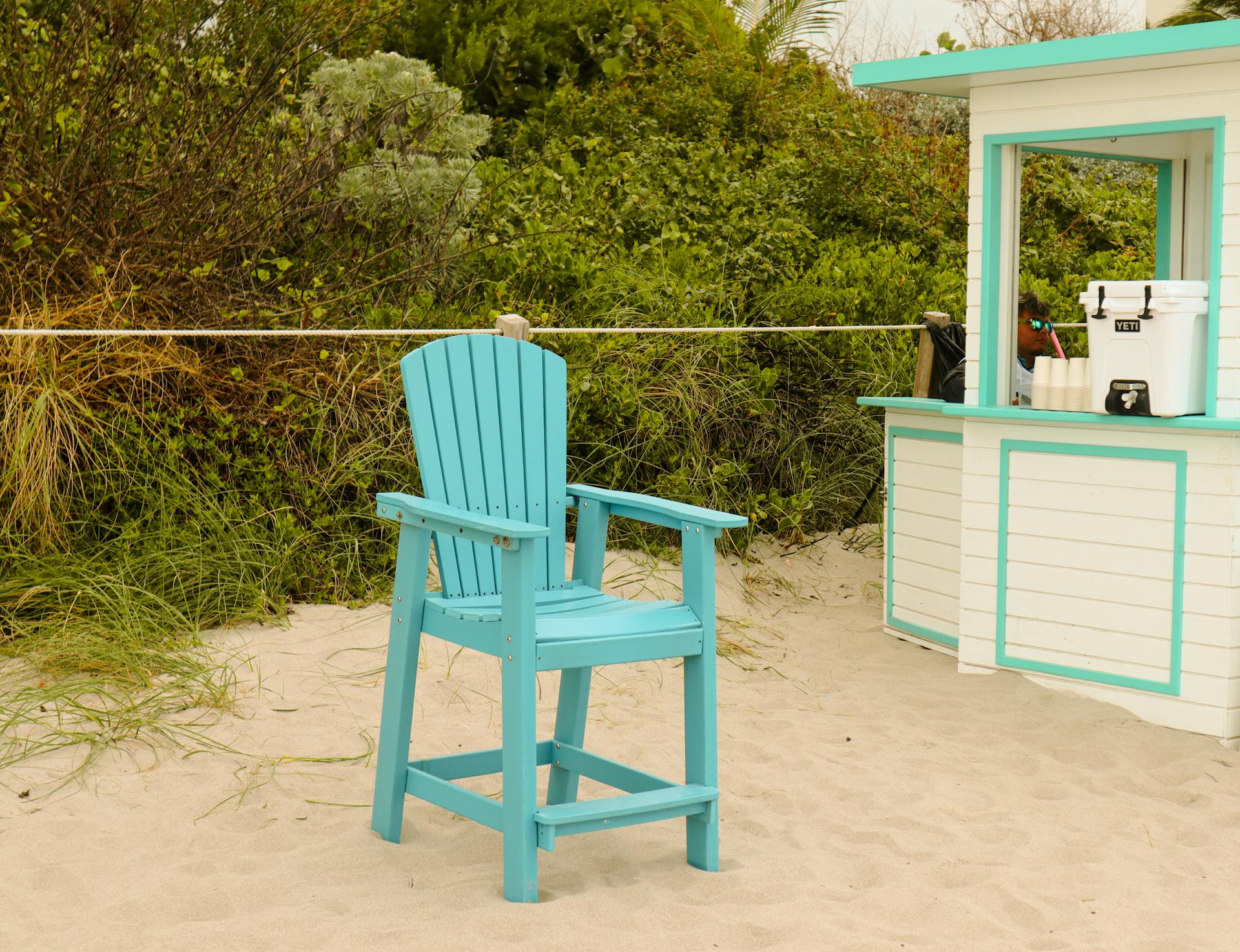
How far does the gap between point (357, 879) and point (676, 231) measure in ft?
17.6

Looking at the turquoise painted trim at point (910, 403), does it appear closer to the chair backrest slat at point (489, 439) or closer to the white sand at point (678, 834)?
the white sand at point (678, 834)

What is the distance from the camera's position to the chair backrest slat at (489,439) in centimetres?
303

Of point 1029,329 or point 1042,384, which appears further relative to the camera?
point 1029,329

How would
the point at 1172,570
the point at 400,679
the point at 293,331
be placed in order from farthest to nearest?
the point at 293,331 < the point at 1172,570 < the point at 400,679

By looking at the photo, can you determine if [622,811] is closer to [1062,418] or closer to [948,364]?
[1062,418]

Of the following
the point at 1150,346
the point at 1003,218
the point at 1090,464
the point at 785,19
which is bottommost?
the point at 1090,464

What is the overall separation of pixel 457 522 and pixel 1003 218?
2.54m

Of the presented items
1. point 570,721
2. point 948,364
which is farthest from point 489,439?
point 948,364

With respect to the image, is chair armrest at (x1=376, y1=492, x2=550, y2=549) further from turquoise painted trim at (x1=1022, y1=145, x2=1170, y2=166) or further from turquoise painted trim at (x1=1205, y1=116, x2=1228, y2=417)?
turquoise painted trim at (x1=1022, y1=145, x2=1170, y2=166)

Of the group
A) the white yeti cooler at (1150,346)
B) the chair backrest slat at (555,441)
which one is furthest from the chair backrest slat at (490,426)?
the white yeti cooler at (1150,346)

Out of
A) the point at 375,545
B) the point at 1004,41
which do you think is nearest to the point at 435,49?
the point at 375,545

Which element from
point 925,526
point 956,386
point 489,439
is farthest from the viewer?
point 925,526

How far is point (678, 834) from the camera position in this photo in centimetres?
316

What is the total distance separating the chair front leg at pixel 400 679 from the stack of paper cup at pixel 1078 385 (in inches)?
89.5
